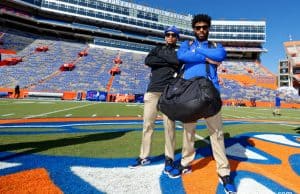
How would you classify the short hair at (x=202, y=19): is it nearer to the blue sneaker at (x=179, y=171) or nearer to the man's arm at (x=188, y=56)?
the man's arm at (x=188, y=56)

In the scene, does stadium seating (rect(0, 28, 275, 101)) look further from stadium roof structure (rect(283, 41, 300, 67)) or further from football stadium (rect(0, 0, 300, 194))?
stadium roof structure (rect(283, 41, 300, 67))

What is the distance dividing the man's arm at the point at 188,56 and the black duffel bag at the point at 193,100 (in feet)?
0.95

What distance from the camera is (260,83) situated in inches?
2152

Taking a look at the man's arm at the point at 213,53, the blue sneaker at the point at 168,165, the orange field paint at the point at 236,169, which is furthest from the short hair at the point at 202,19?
the orange field paint at the point at 236,169

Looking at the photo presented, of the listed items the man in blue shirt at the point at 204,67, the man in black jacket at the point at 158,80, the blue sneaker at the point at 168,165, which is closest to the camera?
the man in blue shirt at the point at 204,67

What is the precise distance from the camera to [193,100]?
3.24 m

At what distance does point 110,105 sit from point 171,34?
2065 cm

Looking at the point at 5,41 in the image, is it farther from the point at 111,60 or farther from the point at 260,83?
the point at 260,83

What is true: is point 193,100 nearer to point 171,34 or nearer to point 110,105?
point 171,34

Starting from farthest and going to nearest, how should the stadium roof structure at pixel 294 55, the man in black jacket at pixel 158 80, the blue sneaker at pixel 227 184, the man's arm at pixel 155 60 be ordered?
the stadium roof structure at pixel 294 55 < the man's arm at pixel 155 60 < the man in black jacket at pixel 158 80 < the blue sneaker at pixel 227 184

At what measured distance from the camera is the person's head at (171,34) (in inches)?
161

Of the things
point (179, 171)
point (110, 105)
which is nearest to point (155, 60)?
point (179, 171)

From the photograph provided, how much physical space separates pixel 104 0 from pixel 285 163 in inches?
2482

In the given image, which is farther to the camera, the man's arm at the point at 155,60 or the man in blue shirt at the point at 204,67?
the man's arm at the point at 155,60
